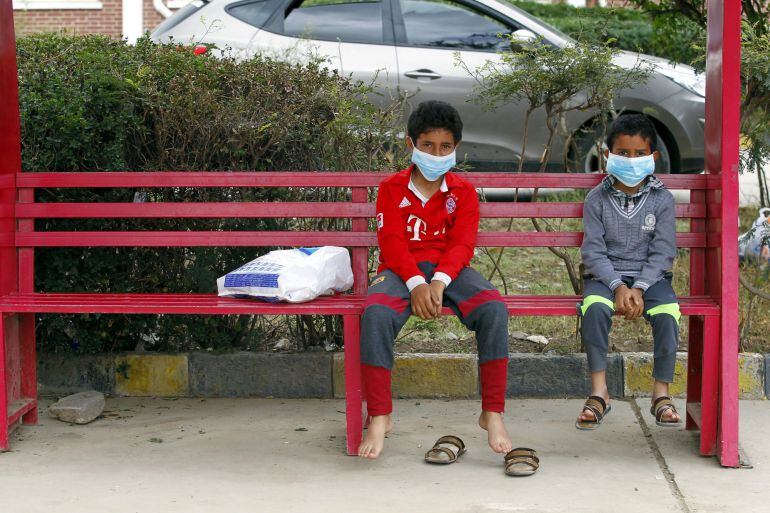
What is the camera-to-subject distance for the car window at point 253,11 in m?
8.77

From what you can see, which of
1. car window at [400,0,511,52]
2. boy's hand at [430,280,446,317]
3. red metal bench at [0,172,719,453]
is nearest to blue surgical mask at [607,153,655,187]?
red metal bench at [0,172,719,453]

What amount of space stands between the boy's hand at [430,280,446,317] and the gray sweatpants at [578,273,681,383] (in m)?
0.57

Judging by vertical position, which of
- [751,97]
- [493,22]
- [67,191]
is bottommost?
[67,191]

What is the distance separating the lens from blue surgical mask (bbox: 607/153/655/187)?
175 inches

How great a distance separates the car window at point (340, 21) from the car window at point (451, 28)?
0.86 feet

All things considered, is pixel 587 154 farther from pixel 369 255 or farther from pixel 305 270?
pixel 305 270

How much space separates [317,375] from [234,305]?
0.91m

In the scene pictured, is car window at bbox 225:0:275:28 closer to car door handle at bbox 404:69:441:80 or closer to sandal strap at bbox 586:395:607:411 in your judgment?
car door handle at bbox 404:69:441:80

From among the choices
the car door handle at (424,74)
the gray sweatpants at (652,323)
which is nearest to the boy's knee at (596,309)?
the gray sweatpants at (652,323)

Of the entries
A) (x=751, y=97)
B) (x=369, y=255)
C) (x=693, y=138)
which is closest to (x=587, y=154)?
(x=693, y=138)

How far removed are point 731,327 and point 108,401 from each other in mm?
2794

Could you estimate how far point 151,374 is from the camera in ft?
16.9

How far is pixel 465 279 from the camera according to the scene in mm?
4359

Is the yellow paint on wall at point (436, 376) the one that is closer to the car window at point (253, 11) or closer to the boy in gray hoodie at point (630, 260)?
the boy in gray hoodie at point (630, 260)
